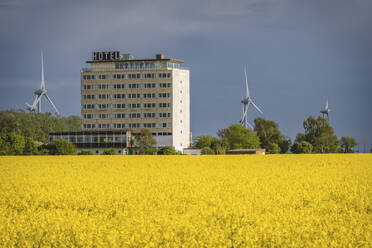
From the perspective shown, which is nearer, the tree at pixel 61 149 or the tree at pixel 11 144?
the tree at pixel 11 144

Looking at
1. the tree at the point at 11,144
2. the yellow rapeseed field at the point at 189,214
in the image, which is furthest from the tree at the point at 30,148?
the yellow rapeseed field at the point at 189,214

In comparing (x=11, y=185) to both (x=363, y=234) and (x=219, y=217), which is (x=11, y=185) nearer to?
(x=219, y=217)

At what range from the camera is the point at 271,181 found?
3738cm

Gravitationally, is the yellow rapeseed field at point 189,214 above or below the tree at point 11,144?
below

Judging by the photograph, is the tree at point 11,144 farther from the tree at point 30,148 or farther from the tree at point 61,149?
the tree at point 61,149

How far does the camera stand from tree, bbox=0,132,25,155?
362ft

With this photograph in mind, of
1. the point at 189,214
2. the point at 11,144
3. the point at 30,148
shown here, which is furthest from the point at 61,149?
the point at 189,214

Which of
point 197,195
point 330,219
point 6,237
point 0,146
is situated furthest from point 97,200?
point 0,146

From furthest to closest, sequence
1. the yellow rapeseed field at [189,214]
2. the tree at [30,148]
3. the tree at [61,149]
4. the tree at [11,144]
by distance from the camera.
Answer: the tree at [61,149] < the tree at [30,148] < the tree at [11,144] < the yellow rapeseed field at [189,214]

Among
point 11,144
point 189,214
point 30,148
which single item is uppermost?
point 11,144

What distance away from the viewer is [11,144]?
112m

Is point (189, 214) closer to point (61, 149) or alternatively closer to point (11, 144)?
point (11, 144)

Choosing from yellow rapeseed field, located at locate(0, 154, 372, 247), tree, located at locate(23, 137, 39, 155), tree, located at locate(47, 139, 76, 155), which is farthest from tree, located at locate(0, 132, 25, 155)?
yellow rapeseed field, located at locate(0, 154, 372, 247)

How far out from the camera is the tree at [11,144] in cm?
11031
